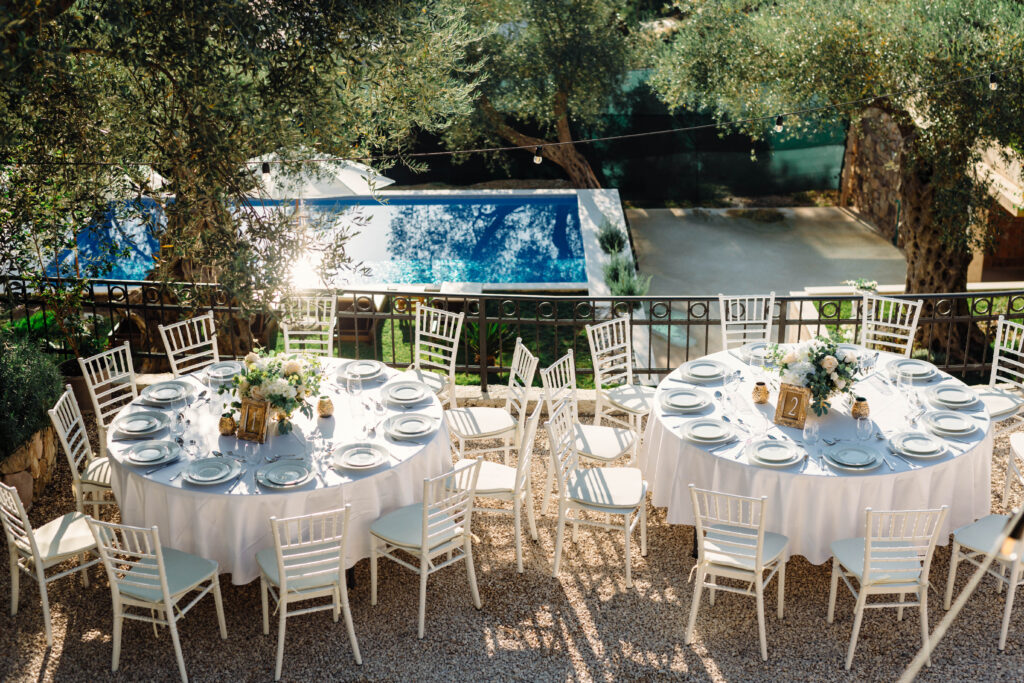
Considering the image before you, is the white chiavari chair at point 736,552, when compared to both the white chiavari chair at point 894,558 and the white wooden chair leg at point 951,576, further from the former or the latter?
the white wooden chair leg at point 951,576

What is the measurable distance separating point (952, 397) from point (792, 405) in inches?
45.9

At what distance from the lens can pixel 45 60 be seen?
485 cm

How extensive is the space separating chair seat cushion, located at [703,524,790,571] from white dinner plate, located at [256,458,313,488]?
2.35 meters

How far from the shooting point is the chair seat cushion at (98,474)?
617cm

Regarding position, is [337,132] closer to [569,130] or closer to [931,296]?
[931,296]

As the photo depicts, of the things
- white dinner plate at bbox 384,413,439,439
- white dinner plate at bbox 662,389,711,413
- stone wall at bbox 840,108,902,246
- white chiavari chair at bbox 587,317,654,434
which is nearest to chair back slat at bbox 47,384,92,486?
white dinner plate at bbox 384,413,439,439

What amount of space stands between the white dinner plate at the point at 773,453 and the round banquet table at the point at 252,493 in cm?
199

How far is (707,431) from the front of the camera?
5891mm

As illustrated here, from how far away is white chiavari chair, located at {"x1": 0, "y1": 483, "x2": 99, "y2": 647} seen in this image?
17.1ft

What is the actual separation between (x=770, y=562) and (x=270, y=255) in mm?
3422

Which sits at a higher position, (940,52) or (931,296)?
(940,52)

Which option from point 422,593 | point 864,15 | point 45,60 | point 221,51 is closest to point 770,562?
point 422,593

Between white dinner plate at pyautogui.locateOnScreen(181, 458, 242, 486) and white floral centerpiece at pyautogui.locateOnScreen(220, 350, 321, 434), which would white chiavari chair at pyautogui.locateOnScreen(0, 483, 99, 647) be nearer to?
white dinner plate at pyautogui.locateOnScreen(181, 458, 242, 486)

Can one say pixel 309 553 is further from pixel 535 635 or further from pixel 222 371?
pixel 222 371
